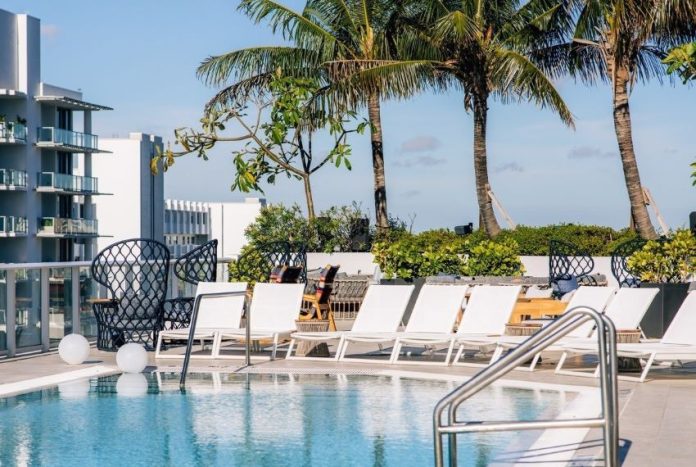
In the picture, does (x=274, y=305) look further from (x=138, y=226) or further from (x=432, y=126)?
(x=138, y=226)

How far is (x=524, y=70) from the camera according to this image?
2588 centimetres

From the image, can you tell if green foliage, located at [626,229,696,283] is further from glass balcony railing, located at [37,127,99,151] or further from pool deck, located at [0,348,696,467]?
glass balcony railing, located at [37,127,99,151]

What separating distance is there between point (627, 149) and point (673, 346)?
47.2 ft

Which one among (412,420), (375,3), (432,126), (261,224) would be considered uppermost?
(375,3)

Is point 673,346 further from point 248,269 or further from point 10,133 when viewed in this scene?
point 10,133

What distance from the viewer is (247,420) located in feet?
31.7

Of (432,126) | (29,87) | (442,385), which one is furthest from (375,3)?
(29,87)

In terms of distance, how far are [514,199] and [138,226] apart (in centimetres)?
7212

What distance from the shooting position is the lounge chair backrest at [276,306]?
14.1 metres

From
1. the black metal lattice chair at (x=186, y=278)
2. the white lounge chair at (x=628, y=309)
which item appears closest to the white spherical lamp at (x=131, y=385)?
the black metal lattice chair at (x=186, y=278)

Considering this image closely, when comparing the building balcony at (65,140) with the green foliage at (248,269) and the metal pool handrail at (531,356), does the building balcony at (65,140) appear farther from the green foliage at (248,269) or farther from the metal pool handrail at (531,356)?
the metal pool handrail at (531,356)

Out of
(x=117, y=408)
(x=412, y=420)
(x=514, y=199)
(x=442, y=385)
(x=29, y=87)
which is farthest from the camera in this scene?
(x=29, y=87)

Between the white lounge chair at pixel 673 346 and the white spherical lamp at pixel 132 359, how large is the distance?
4.47 m

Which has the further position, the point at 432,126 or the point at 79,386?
the point at 432,126
